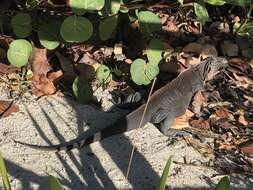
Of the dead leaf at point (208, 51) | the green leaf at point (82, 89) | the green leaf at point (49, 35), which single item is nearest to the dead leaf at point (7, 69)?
the green leaf at point (49, 35)

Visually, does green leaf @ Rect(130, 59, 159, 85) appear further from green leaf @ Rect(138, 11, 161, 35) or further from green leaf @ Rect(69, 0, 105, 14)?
green leaf @ Rect(69, 0, 105, 14)

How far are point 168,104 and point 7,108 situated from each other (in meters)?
1.03

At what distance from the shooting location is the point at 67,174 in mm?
3137

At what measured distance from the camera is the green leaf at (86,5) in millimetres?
3109

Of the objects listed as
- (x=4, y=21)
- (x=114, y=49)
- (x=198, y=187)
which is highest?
(x=4, y=21)

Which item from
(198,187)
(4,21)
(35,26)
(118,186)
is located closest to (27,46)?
(35,26)

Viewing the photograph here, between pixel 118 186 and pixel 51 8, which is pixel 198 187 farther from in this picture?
pixel 51 8

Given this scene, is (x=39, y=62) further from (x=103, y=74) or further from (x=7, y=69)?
(x=103, y=74)

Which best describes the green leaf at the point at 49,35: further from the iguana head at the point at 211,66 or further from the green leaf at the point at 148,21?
the iguana head at the point at 211,66

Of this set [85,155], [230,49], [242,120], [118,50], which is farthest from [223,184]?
[230,49]

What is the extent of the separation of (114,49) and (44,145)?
3.50 feet

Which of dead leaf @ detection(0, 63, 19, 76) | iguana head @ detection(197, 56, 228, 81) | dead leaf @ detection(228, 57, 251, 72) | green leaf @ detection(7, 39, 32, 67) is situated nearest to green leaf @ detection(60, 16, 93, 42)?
green leaf @ detection(7, 39, 32, 67)

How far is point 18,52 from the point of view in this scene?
3.62 m

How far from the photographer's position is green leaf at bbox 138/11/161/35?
3496 millimetres
